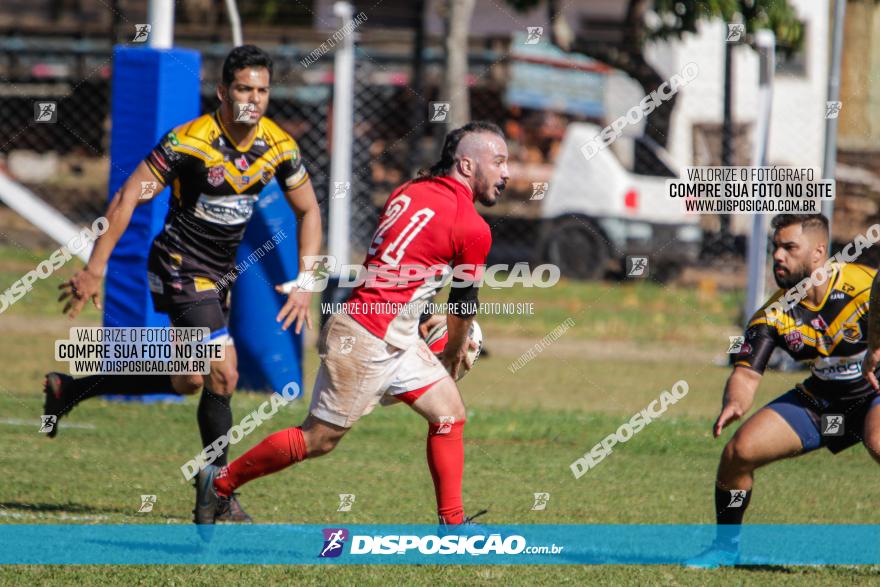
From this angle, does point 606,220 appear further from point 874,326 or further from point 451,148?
point 874,326

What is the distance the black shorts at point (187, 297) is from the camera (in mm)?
6617

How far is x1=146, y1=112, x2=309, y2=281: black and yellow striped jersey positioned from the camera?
6.50m

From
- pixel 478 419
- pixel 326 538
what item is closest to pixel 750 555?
pixel 326 538

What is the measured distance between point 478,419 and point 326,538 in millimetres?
4000

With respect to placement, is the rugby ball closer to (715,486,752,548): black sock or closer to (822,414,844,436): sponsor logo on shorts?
(715,486,752,548): black sock

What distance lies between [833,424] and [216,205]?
306 cm

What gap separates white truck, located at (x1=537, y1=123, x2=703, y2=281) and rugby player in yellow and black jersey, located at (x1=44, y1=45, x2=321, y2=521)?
426 inches

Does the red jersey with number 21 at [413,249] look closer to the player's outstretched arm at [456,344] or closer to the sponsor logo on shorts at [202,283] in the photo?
the player's outstretched arm at [456,344]

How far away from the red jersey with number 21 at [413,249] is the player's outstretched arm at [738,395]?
3.99 feet

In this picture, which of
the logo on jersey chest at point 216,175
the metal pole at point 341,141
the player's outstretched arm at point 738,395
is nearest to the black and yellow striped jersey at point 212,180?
the logo on jersey chest at point 216,175

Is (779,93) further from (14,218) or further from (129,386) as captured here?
(129,386)

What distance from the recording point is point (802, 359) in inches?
242

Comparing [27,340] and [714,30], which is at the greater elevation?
[714,30]

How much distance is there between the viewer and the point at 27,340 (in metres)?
13.3
